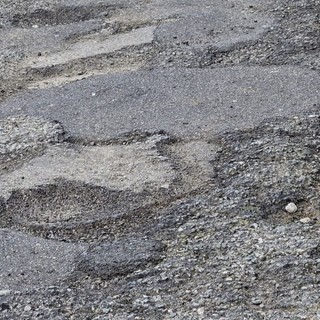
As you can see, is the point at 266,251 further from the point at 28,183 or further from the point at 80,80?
the point at 80,80

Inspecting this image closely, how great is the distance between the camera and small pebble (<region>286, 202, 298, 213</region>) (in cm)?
448

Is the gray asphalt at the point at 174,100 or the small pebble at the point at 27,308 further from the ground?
the small pebble at the point at 27,308

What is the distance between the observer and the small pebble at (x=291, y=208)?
14.7 ft

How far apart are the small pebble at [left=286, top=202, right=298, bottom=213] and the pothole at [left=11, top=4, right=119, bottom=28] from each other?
355 cm

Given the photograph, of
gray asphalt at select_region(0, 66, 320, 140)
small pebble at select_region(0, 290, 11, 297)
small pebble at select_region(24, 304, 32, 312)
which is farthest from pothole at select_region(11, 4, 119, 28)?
small pebble at select_region(24, 304, 32, 312)

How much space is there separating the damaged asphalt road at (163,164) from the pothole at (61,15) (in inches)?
1.5

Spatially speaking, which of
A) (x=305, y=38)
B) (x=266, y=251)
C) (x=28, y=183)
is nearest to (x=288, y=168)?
(x=266, y=251)

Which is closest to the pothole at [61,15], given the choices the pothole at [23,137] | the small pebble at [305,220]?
the pothole at [23,137]

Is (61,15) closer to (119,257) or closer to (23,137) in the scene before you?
(23,137)

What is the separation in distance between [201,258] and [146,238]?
37 cm

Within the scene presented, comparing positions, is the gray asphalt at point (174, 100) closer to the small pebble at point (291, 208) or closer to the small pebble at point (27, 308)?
the small pebble at point (291, 208)

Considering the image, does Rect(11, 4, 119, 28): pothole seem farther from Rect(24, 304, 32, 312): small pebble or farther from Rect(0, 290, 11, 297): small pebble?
Rect(24, 304, 32, 312): small pebble

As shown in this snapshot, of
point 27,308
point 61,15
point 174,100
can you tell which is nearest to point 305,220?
point 27,308

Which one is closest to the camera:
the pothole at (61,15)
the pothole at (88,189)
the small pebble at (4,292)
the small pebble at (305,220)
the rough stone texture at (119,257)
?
the small pebble at (4,292)
